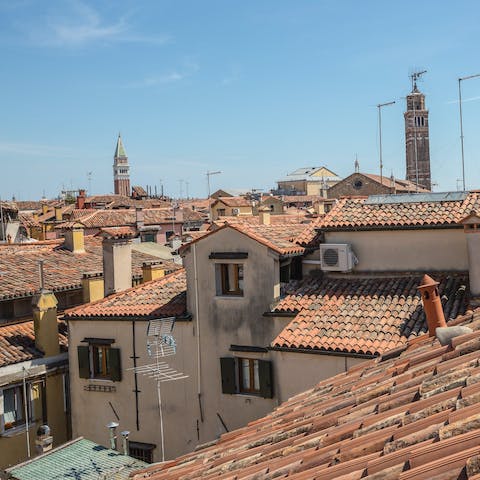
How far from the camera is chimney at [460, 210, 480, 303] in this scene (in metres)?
12.5

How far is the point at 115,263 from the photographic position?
17938 mm

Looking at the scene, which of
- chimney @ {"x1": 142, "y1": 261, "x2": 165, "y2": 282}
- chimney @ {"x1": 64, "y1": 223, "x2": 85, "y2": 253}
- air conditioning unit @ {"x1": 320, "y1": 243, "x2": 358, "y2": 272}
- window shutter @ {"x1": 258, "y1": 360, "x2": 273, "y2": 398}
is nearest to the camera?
window shutter @ {"x1": 258, "y1": 360, "x2": 273, "y2": 398}

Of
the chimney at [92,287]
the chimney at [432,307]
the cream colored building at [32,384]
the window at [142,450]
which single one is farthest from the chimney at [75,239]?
the chimney at [432,307]

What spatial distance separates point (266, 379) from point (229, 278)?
2.41 metres

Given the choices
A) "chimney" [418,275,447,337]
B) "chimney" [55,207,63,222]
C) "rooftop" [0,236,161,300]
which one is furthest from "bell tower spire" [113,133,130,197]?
"chimney" [418,275,447,337]

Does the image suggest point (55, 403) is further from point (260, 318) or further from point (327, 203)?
point (327, 203)

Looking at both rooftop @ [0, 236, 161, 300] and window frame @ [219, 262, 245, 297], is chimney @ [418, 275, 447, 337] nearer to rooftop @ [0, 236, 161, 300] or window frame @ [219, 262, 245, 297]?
window frame @ [219, 262, 245, 297]

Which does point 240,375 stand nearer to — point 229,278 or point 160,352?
point 160,352

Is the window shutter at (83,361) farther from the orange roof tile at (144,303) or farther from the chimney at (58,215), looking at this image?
the chimney at (58,215)

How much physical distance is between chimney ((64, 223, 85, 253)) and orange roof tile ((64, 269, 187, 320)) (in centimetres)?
659

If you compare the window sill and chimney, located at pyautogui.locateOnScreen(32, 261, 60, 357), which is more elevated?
chimney, located at pyautogui.locateOnScreen(32, 261, 60, 357)

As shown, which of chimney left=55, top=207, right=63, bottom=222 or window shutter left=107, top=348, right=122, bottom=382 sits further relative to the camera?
chimney left=55, top=207, right=63, bottom=222

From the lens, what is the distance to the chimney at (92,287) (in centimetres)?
1891

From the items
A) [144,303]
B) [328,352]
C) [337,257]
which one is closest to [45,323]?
[144,303]
